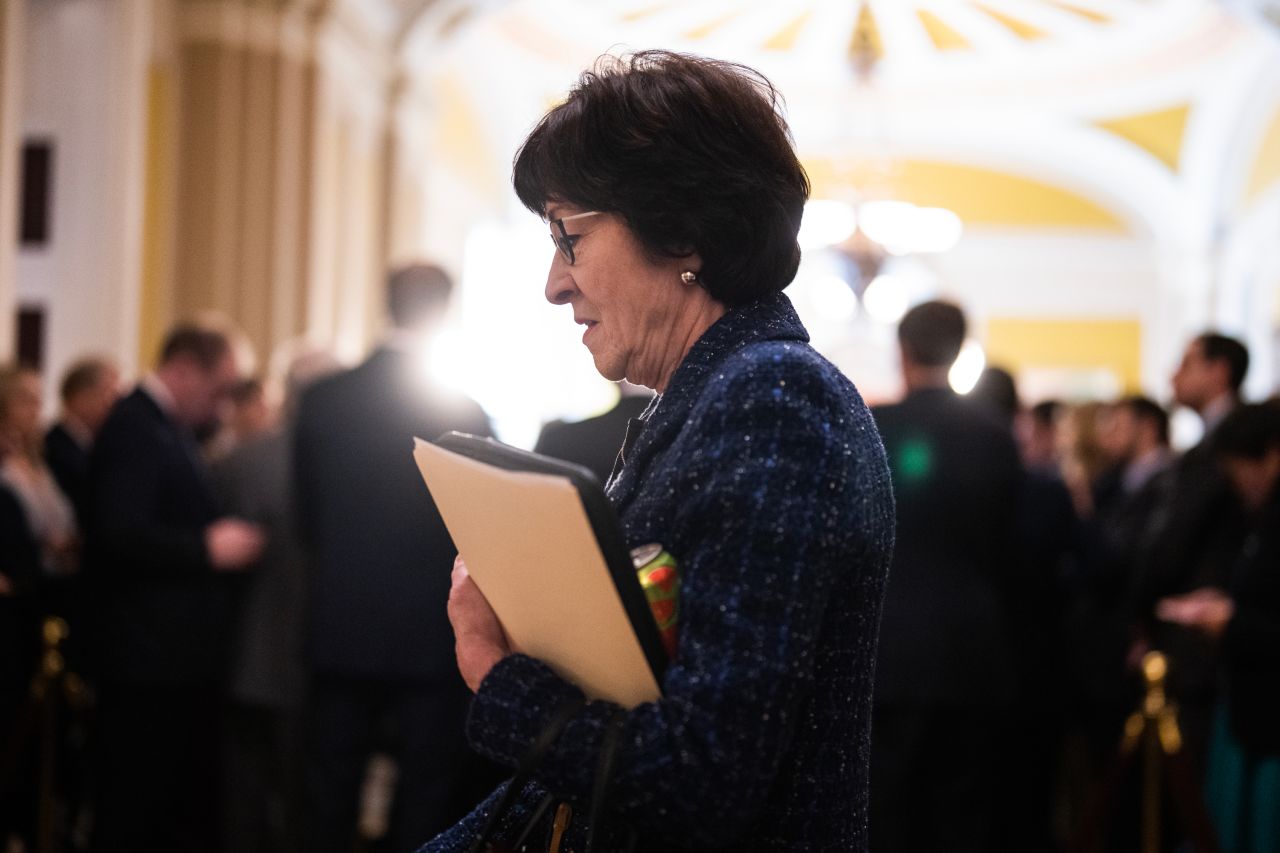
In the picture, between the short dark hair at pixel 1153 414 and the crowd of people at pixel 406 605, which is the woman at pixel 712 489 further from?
the short dark hair at pixel 1153 414

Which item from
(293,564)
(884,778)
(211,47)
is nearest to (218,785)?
(293,564)

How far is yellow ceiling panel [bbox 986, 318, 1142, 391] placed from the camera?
73.2 feet

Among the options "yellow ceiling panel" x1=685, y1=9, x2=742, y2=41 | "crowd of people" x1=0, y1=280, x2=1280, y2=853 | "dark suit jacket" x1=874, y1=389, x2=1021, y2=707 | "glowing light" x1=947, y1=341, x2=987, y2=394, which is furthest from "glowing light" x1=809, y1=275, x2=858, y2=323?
"dark suit jacket" x1=874, y1=389, x2=1021, y2=707

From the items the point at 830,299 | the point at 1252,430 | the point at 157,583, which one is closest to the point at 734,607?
the point at 1252,430

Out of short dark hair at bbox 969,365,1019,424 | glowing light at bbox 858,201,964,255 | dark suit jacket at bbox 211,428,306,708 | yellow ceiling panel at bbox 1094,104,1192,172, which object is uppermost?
yellow ceiling panel at bbox 1094,104,1192,172

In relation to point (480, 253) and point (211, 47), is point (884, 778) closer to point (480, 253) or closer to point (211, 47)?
point (211, 47)

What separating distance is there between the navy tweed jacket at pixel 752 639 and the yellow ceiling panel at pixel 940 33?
17862 mm

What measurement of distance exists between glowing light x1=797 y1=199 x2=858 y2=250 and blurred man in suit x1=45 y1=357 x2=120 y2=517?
11328 millimetres

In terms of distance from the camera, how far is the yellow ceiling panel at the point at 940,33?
18531 mm

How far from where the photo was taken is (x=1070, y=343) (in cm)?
2245

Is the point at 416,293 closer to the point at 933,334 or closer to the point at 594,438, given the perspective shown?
the point at 594,438

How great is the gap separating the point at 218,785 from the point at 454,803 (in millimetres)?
1420

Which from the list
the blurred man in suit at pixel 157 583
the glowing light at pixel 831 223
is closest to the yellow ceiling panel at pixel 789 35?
the glowing light at pixel 831 223

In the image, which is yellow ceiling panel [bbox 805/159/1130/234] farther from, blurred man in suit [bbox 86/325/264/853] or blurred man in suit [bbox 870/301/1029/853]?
blurred man in suit [bbox 870/301/1029/853]
